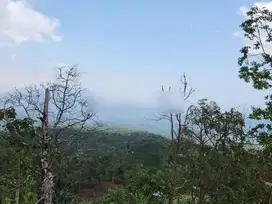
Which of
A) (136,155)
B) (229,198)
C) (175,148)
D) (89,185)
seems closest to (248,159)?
(229,198)

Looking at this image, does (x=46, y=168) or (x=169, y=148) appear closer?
(x=46, y=168)

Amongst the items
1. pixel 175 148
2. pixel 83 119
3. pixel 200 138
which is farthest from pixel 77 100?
pixel 200 138

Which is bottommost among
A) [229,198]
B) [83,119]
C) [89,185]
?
[89,185]

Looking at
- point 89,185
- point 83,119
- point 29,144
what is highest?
point 83,119

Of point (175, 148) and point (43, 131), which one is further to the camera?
point (175, 148)

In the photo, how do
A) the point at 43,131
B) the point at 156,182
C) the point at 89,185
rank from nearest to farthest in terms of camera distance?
the point at 43,131 < the point at 156,182 < the point at 89,185

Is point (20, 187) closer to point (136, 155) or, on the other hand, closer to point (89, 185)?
point (89, 185)

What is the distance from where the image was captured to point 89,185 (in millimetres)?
40344

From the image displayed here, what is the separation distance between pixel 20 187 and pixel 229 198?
875cm

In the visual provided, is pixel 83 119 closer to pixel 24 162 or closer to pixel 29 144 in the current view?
pixel 29 144

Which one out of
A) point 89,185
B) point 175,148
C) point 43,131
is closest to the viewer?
point 43,131

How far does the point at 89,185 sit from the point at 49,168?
3177cm

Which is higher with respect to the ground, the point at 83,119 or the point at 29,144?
the point at 83,119

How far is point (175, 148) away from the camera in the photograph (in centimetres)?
1302
